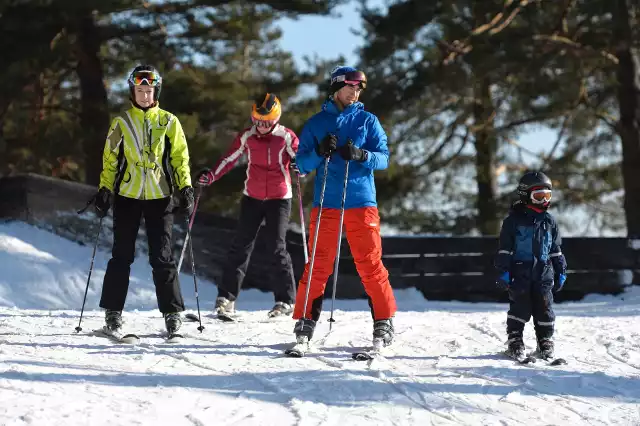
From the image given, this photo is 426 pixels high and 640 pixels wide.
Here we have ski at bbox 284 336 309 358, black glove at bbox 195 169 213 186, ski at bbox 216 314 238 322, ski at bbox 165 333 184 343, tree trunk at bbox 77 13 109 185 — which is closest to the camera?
ski at bbox 284 336 309 358

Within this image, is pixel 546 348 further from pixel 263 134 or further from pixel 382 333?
pixel 263 134

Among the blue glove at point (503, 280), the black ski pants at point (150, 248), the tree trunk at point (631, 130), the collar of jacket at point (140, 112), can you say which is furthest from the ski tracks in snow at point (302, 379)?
the tree trunk at point (631, 130)

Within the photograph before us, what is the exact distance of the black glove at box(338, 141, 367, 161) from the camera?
5.20 meters

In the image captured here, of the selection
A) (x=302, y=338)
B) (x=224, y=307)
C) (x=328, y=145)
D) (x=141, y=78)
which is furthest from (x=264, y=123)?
(x=302, y=338)

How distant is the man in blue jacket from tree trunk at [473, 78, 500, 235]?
10.9 metres

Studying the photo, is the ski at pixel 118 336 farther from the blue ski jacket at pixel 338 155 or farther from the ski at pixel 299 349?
the blue ski jacket at pixel 338 155

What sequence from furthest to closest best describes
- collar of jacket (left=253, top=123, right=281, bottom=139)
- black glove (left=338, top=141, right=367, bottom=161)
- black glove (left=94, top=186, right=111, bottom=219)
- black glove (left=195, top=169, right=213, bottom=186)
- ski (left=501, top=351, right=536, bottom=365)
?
1. collar of jacket (left=253, top=123, right=281, bottom=139)
2. black glove (left=195, top=169, right=213, bottom=186)
3. black glove (left=94, top=186, right=111, bottom=219)
4. ski (left=501, top=351, right=536, bottom=365)
5. black glove (left=338, top=141, right=367, bottom=161)

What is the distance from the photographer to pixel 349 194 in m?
5.46

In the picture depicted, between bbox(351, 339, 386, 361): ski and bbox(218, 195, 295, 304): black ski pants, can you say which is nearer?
bbox(351, 339, 386, 361): ski

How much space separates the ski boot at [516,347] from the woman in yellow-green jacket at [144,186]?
7.63 ft

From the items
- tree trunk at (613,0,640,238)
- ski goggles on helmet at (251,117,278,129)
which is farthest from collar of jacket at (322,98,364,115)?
tree trunk at (613,0,640,238)

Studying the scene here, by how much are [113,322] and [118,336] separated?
0.45 ft

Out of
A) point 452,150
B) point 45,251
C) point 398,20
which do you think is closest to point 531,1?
point 398,20

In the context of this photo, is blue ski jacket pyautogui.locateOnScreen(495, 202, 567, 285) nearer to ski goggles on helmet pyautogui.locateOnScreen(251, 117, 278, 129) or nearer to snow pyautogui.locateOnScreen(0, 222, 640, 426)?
snow pyautogui.locateOnScreen(0, 222, 640, 426)
